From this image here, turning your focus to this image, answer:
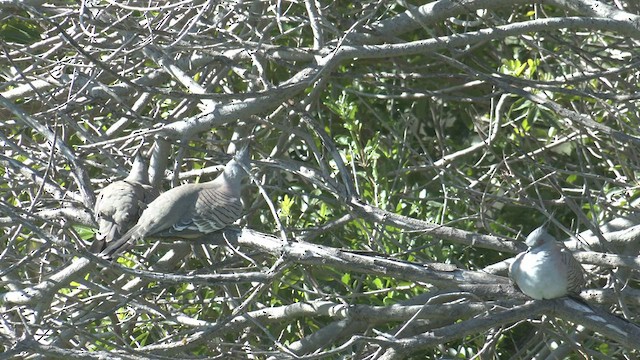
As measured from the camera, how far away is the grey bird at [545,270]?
12.8ft

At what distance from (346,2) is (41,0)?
2.02 m

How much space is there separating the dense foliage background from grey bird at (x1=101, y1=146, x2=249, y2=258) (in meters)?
0.10

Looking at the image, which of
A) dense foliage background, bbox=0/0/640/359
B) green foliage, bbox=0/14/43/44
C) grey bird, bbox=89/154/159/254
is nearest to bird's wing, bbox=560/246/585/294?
dense foliage background, bbox=0/0/640/359

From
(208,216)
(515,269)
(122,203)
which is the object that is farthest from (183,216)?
(515,269)

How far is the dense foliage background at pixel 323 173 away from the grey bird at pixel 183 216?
100 millimetres

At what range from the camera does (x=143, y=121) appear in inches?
181

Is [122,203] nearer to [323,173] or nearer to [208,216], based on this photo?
[208,216]

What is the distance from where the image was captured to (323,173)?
4305 mm

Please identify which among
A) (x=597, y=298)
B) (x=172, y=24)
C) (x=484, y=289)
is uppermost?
(x=172, y=24)

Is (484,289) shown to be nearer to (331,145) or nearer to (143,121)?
(331,145)

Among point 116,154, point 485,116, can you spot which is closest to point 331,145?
point 116,154

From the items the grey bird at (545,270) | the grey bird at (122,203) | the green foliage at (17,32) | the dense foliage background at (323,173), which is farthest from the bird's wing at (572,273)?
the green foliage at (17,32)

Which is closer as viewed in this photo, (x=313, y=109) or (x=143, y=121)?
(x=143, y=121)

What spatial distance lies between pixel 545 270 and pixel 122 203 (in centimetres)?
216
